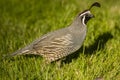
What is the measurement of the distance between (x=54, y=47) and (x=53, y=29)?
1808mm

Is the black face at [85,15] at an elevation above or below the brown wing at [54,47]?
above

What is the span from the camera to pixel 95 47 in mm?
6590

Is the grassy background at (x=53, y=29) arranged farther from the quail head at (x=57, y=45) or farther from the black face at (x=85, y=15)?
the black face at (x=85, y=15)

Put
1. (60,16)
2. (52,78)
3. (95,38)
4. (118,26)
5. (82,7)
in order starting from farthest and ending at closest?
(82,7) → (60,16) → (118,26) → (95,38) → (52,78)

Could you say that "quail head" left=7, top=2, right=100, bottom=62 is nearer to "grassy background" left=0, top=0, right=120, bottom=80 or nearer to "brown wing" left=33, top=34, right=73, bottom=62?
"brown wing" left=33, top=34, right=73, bottom=62

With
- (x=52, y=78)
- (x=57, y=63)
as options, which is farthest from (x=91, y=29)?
(x=52, y=78)

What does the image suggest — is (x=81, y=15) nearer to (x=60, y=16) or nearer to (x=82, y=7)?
(x=60, y=16)

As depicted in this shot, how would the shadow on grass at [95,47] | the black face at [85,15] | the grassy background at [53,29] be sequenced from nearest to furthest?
the grassy background at [53,29], the black face at [85,15], the shadow on grass at [95,47]

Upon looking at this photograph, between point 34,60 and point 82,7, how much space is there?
10.9 ft

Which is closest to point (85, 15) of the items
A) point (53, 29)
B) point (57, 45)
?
point (57, 45)

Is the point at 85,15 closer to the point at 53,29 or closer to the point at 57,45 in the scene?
the point at 57,45

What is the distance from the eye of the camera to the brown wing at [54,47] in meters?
5.82

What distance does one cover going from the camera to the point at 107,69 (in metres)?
5.49

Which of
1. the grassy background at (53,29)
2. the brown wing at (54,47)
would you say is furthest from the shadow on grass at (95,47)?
the brown wing at (54,47)
